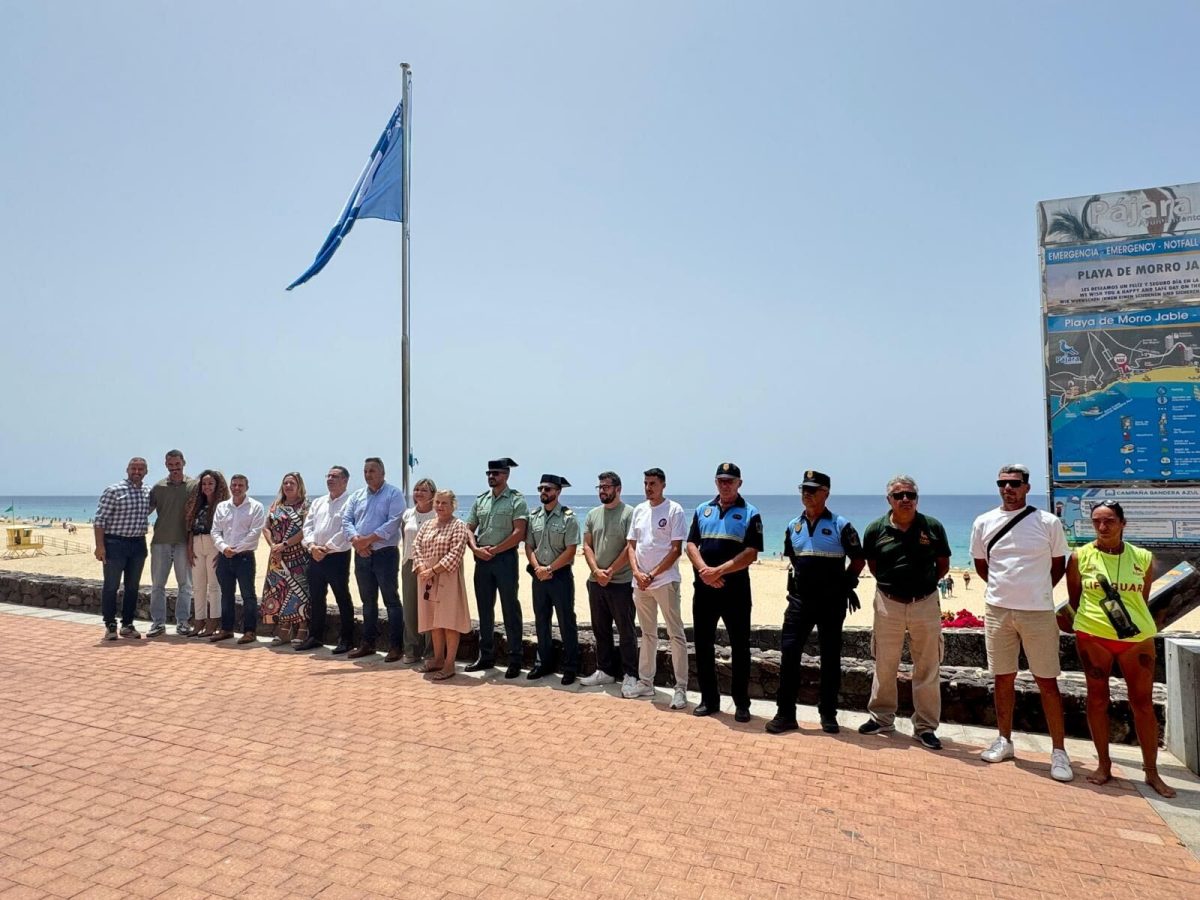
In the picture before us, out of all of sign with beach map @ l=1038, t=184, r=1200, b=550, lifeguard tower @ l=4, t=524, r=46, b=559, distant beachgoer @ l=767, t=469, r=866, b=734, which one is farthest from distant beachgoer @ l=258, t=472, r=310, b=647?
lifeguard tower @ l=4, t=524, r=46, b=559

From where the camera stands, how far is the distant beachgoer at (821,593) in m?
5.14

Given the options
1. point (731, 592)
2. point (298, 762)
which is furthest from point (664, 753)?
point (298, 762)

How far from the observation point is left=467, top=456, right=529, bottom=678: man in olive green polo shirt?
6537mm

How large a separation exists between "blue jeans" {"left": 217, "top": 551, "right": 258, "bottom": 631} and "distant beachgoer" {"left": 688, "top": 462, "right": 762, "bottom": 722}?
4.99 m

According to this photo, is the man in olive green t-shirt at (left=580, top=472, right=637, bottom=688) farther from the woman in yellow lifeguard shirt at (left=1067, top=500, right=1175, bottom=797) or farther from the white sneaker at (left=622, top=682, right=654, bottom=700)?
the woman in yellow lifeguard shirt at (left=1067, top=500, right=1175, bottom=797)

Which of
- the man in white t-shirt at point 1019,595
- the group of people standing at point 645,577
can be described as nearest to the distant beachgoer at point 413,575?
the group of people standing at point 645,577

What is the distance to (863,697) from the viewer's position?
5.62 metres

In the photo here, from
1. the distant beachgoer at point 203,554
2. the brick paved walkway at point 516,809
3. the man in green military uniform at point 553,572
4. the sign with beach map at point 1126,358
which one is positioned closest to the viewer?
the brick paved walkway at point 516,809

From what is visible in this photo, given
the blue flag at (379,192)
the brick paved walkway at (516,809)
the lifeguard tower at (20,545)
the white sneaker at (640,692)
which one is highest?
the blue flag at (379,192)

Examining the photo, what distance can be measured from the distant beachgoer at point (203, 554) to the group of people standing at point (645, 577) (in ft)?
0.07

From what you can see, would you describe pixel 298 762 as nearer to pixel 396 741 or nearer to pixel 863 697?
pixel 396 741

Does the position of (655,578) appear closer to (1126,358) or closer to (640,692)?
(640,692)

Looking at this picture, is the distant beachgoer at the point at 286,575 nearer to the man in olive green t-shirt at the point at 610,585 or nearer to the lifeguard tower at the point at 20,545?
the man in olive green t-shirt at the point at 610,585

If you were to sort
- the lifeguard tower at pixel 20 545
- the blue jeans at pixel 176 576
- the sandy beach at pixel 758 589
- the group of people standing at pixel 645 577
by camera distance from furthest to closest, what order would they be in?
the lifeguard tower at pixel 20 545 < the sandy beach at pixel 758 589 < the blue jeans at pixel 176 576 < the group of people standing at pixel 645 577
